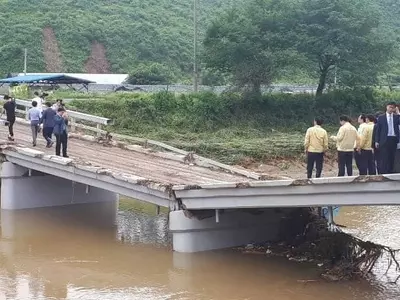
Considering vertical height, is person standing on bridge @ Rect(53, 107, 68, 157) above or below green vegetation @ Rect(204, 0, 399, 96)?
below

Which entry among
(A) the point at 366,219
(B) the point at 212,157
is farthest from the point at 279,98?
(A) the point at 366,219

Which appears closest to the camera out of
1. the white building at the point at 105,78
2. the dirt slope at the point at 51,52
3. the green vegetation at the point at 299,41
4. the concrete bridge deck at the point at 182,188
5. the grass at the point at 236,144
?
the concrete bridge deck at the point at 182,188

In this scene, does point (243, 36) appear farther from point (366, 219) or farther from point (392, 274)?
point (392, 274)

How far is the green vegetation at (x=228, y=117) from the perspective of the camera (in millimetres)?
33156

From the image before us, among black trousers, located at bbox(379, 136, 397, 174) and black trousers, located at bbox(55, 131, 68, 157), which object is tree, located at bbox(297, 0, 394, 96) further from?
black trousers, located at bbox(379, 136, 397, 174)

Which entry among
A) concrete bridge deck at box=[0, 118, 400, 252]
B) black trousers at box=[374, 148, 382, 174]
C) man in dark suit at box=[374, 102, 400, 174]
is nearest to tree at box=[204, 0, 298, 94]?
concrete bridge deck at box=[0, 118, 400, 252]

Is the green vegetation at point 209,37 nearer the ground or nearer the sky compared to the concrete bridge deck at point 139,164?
nearer the sky

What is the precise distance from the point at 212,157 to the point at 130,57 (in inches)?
1242

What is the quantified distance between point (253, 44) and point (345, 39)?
4.79 m

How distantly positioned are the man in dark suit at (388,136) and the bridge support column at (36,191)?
895 centimetres

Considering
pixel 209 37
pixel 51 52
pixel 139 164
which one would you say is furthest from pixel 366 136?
pixel 51 52

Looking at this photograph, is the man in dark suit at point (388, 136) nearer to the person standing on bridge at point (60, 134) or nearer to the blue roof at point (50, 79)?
the person standing on bridge at point (60, 134)

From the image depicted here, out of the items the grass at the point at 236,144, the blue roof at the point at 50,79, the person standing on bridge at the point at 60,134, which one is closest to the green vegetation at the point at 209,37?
the grass at the point at 236,144

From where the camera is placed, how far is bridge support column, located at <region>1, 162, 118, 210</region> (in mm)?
20281
